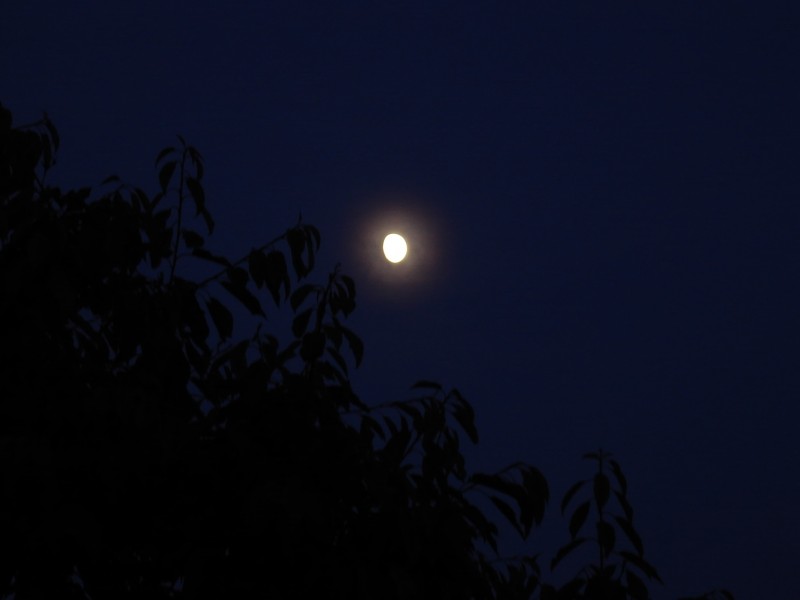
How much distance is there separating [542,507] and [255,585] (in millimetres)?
989

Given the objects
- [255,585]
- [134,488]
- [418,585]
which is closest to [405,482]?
[418,585]

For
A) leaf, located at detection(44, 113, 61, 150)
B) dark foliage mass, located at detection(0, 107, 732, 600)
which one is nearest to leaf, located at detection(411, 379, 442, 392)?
dark foliage mass, located at detection(0, 107, 732, 600)

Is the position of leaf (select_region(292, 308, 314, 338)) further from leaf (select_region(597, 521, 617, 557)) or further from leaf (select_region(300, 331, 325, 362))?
leaf (select_region(597, 521, 617, 557))

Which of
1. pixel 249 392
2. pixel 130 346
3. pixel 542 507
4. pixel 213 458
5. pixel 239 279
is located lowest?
pixel 542 507

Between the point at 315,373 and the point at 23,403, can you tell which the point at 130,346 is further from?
the point at 315,373

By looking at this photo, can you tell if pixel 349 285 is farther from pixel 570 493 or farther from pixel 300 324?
pixel 570 493

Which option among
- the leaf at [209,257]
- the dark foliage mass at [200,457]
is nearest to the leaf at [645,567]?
the dark foliage mass at [200,457]

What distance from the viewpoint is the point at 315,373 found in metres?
3.51

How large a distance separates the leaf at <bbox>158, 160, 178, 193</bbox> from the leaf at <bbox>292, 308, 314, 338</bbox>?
98cm

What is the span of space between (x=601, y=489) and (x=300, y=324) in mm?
1277

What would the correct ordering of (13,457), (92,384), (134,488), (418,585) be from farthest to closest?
(92,384) → (134,488) → (418,585) → (13,457)

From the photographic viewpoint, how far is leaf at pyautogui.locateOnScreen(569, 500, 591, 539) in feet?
9.77

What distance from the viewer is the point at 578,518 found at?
9.88ft

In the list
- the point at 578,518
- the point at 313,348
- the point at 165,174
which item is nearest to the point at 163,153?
the point at 165,174
